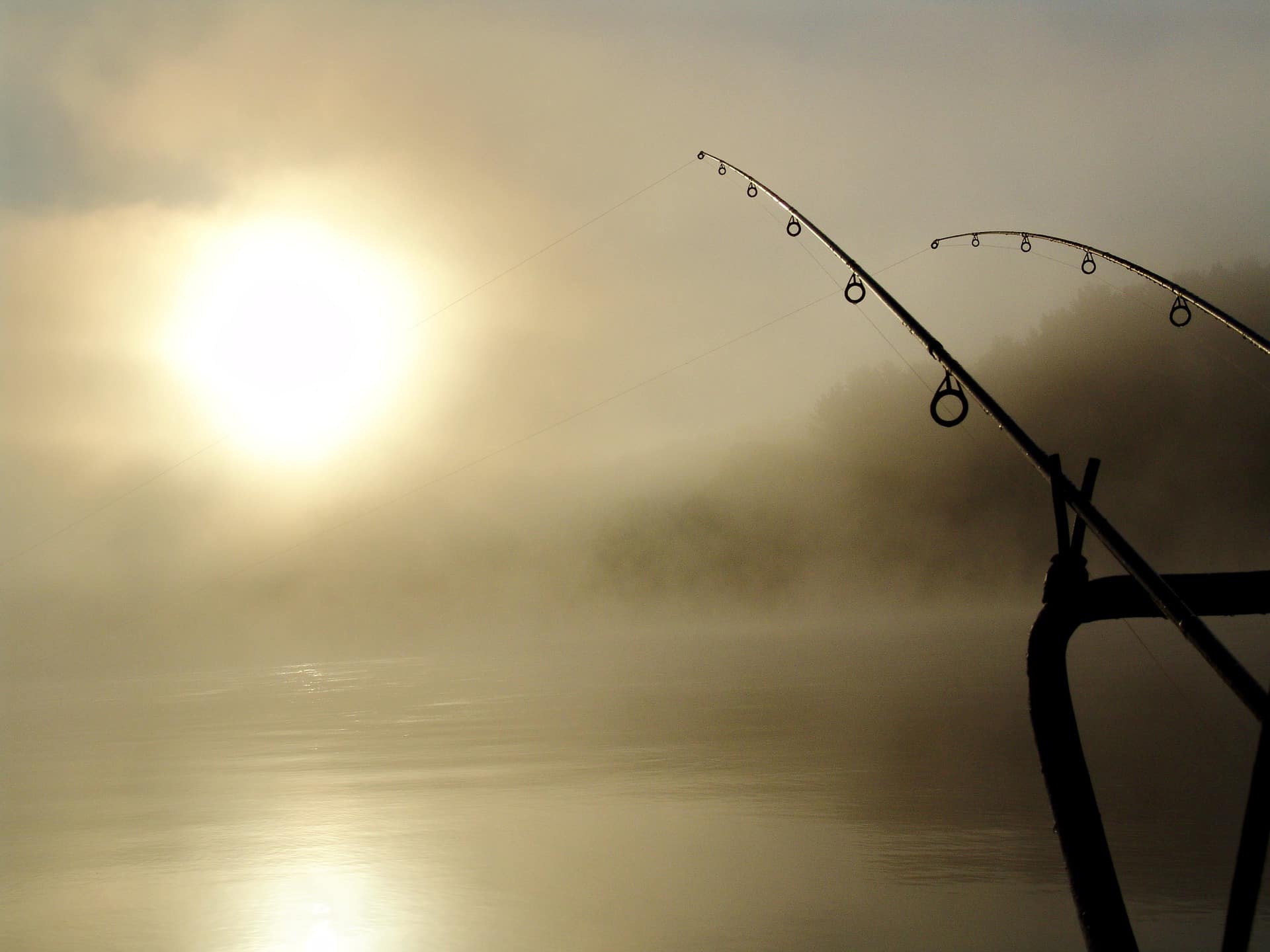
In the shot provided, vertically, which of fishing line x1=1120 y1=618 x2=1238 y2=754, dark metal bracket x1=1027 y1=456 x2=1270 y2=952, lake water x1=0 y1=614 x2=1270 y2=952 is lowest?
fishing line x1=1120 y1=618 x2=1238 y2=754

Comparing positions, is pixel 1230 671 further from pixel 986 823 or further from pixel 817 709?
pixel 817 709

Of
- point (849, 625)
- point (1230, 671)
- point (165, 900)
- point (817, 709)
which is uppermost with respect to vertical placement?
point (1230, 671)

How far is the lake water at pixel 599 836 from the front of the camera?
36.2 feet

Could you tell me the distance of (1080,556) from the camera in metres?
3.44

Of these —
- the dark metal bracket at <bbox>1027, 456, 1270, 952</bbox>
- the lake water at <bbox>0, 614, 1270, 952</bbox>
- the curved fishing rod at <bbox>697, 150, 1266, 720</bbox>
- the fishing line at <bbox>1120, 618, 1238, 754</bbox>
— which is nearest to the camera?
the curved fishing rod at <bbox>697, 150, 1266, 720</bbox>

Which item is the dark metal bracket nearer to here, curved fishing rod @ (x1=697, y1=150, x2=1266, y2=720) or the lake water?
curved fishing rod @ (x1=697, y1=150, x2=1266, y2=720)

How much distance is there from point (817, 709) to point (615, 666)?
3171 centimetres

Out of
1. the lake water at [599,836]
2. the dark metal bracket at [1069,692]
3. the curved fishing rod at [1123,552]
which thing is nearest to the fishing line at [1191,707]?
the lake water at [599,836]

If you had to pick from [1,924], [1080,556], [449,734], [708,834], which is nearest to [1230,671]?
[1080,556]

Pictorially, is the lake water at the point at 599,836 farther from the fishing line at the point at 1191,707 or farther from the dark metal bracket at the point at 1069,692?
the dark metal bracket at the point at 1069,692

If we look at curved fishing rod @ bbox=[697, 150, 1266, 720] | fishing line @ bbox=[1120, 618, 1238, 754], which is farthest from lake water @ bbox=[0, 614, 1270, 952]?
curved fishing rod @ bbox=[697, 150, 1266, 720]

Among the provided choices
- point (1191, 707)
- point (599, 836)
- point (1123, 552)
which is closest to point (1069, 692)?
point (1123, 552)

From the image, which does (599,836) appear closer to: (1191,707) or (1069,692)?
(1069,692)

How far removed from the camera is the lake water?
11023mm
